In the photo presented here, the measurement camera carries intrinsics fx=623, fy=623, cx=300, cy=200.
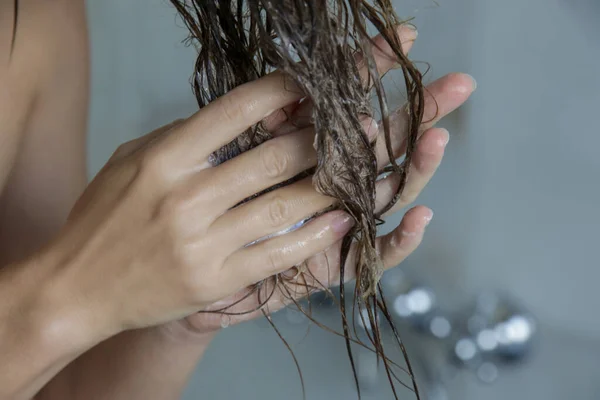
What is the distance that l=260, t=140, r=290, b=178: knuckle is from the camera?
1.99 feet

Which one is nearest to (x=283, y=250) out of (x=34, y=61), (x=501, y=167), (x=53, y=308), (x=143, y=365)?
(x=53, y=308)

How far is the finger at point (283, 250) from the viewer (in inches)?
25.4

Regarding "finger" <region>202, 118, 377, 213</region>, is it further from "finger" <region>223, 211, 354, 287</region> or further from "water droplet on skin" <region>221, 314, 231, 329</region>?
"water droplet on skin" <region>221, 314, 231, 329</region>

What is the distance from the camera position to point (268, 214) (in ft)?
2.06

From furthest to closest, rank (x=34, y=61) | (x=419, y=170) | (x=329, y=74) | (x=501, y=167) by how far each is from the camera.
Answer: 1. (x=501, y=167)
2. (x=34, y=61)
3. (x=419, y=170)
4. (x=329, y=74)

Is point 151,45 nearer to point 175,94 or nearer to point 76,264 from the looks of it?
point 175,94

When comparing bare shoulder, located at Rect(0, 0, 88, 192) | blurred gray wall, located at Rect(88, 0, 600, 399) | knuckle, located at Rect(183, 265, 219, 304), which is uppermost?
bare shoulder, located at Rect(0, 0, 88, 192)

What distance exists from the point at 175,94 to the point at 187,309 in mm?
1052

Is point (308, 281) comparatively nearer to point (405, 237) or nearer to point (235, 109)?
point (405, 237)

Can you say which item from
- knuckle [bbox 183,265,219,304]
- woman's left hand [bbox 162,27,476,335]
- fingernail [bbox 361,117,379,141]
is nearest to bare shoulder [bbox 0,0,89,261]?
woman's left hand [bbox 162,27,476,335]

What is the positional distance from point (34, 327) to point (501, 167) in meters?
1.20

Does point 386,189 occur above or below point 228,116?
below

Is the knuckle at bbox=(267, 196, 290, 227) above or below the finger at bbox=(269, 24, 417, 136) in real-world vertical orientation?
below

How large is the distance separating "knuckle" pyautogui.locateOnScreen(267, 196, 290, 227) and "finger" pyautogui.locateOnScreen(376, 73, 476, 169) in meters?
0.12
